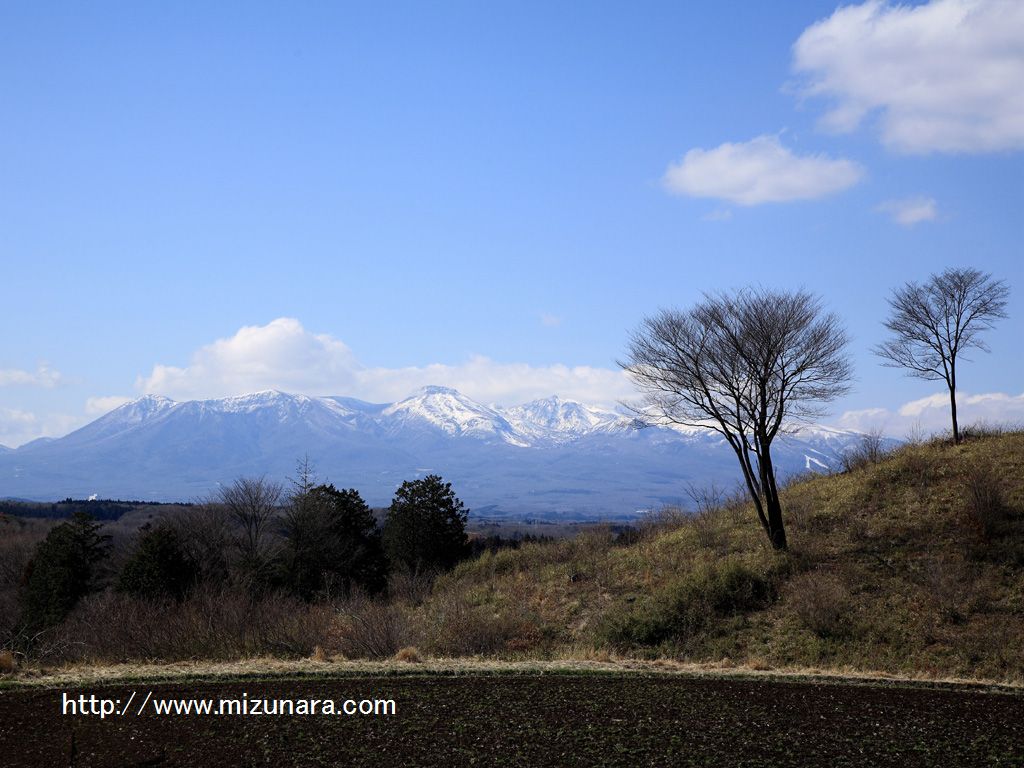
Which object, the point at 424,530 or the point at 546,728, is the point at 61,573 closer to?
the point at 424,530

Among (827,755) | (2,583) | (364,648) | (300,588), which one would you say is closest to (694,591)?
(364,648)

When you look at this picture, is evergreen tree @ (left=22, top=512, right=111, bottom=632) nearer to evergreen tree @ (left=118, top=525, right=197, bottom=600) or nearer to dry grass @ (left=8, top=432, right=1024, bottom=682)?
evergreen tree @ (left=118, top=525, right=197, bottom=600)

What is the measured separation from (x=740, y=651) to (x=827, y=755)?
12413 millimetres

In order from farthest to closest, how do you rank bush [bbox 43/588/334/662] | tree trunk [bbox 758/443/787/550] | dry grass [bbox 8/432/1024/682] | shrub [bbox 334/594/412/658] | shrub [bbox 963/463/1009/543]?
tree trunk [bbox 758/443/787/550] → shrub [bbox 963/463/1009/543] → dry grass [bbox 8/432/1024/682] → shrub [bbox 334/594/412/658] → bush [bbox 43/588/334/662]

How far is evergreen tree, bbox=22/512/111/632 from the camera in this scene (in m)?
41.8

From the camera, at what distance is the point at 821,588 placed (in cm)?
2400

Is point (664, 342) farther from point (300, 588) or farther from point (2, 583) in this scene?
point (2, 583)

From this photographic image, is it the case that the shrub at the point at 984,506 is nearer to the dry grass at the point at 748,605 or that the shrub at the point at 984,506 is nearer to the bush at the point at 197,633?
the dry grass at the point at 748,605

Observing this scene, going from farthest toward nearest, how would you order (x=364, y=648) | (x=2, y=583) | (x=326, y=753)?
(x=2, y=583)
(x=364, y=648)
(x=326, y=753)

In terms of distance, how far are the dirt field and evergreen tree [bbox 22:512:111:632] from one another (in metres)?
30.7

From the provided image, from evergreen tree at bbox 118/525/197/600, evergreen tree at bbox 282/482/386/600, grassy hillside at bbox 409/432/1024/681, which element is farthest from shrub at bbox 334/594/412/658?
evergreen tree at bbox 282/482/386/600

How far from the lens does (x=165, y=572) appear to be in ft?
119

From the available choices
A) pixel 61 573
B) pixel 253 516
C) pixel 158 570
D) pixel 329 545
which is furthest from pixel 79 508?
pixel 158 570

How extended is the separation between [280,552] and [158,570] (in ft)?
28.4
